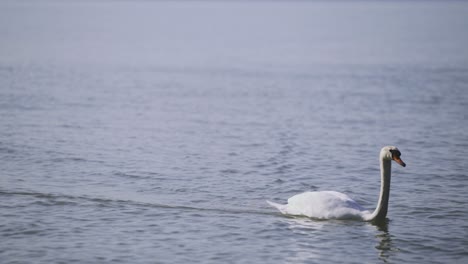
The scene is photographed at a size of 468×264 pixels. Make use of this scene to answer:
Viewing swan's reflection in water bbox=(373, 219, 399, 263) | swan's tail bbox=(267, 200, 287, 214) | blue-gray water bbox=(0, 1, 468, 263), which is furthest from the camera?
swan's tail bbox=(267, 200, 287, 214)

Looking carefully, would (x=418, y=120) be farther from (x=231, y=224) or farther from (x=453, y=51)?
(x=453, y=51)

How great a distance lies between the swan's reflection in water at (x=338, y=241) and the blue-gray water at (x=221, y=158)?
4 cm

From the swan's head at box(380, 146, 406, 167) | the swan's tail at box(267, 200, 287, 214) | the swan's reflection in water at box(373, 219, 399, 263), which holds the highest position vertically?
the swan's head at box(380, 146, 406, 167)

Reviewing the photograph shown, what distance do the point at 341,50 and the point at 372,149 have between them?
34.5 meters

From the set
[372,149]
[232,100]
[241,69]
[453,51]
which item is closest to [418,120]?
[372,149]

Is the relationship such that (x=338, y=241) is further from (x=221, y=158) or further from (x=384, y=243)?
(x=221, y=158)

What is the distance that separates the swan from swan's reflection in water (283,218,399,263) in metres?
0.13

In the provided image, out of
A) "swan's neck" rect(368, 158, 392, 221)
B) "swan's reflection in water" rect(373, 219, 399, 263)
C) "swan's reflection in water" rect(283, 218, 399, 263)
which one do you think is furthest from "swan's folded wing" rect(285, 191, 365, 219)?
"swan's reflection in water" rect(373, 219, 399, 263)

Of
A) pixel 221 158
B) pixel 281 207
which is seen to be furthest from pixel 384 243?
pixel 221 158

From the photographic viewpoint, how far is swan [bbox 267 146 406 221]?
14641 mm

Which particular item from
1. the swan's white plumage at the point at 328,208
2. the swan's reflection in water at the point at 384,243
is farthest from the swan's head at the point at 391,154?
the swan's reflection in water at the point at 384,243

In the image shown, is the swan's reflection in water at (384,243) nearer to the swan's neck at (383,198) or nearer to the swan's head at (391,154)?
the swan's neck at (383,198)

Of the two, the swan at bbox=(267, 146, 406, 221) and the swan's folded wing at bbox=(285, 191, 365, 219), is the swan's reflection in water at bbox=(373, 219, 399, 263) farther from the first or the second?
the swan's folded wing at bbox=(285, 191, 365, 219)

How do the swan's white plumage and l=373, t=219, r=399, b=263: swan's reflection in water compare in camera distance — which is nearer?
l=373, t=219, r=399, b=263: swan's reflection in water
